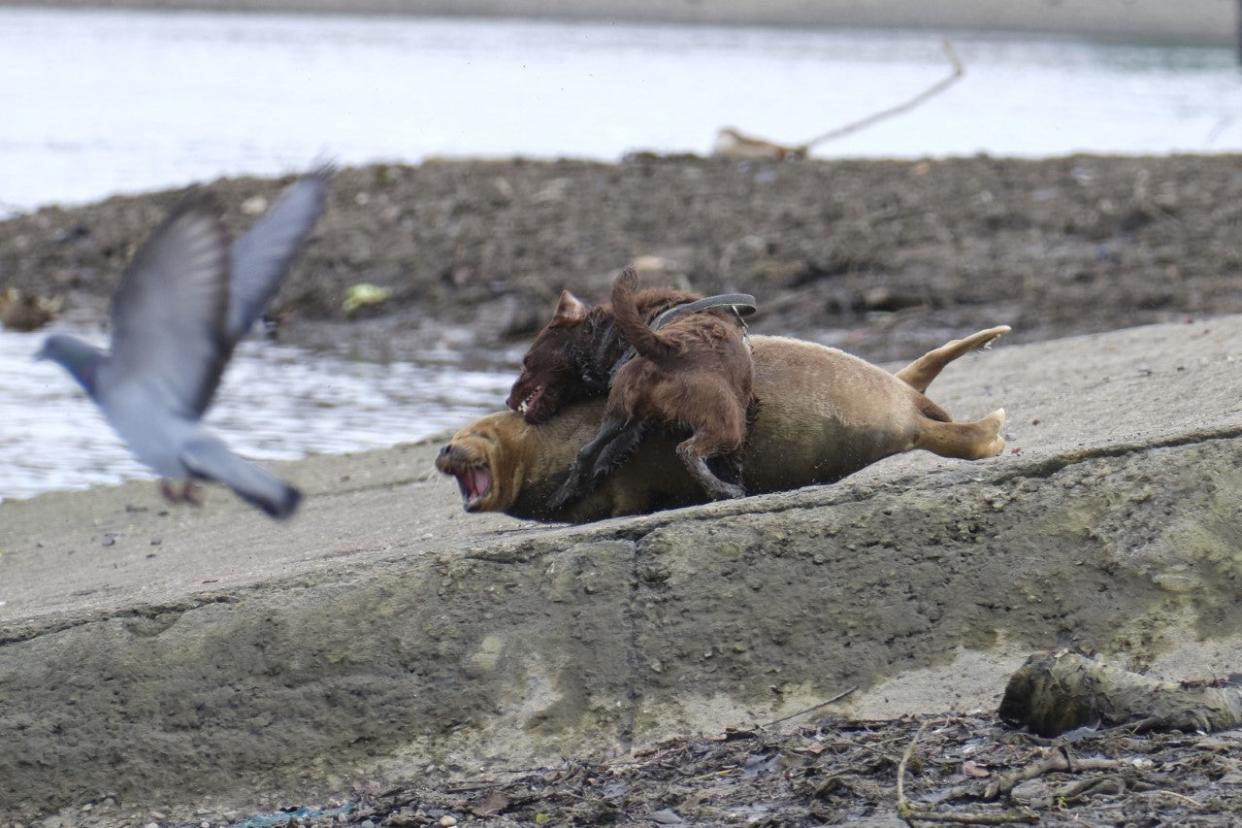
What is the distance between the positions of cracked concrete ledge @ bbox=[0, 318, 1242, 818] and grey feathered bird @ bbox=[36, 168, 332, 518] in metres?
0.59

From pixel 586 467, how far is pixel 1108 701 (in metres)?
1.40

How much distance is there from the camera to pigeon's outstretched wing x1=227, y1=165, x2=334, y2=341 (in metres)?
3.80

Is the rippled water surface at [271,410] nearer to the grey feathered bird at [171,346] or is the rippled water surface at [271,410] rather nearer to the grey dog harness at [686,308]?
the grey dog harness at [686,308]

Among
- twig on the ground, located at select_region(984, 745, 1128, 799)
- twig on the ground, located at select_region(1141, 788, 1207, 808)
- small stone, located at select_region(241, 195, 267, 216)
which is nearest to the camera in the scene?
twig on the ground, located at select_region(1141, 788, 1207, 808)

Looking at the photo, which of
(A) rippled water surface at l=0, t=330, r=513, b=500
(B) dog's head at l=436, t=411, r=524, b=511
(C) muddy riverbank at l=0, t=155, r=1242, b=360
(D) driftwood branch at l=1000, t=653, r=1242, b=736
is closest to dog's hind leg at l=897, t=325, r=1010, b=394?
(B) dog's head at l=436, t=411, r=524, b=511

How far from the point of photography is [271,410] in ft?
30.7

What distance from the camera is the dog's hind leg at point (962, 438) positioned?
4.45 metres

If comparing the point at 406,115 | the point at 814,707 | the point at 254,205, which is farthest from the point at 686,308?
the point at 406,115

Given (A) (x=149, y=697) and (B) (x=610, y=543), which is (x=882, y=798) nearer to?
(B) (x=610, y=543)

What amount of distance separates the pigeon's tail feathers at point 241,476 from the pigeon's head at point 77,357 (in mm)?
328

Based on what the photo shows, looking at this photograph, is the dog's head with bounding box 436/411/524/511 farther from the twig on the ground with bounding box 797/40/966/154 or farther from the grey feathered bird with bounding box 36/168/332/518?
the twig on the ground with bounding box 797/40/966/154

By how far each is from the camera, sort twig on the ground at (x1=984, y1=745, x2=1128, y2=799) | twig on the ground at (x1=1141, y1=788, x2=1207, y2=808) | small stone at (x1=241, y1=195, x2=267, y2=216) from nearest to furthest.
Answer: twig on the ground at (x1=1141, y1=788, x2=1207, y2=808), twig on the ground at (x1=984, y1=745, x2=1128, y2=799), small stone at (x1=241, y1=195, x2=267, y2=216)

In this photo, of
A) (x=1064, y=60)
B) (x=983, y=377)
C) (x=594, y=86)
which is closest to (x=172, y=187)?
(x=983, y=377)

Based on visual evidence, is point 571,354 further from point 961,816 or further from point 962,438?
point 961,816
